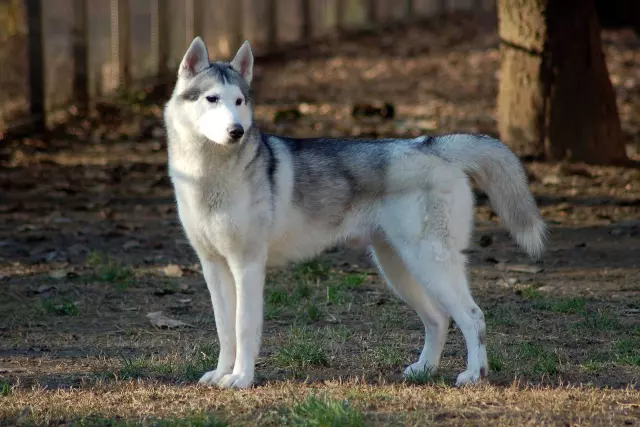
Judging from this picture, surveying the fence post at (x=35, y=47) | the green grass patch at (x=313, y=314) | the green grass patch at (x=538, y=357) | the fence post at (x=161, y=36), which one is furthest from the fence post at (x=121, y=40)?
the green grass patch at (x=538, y=357)

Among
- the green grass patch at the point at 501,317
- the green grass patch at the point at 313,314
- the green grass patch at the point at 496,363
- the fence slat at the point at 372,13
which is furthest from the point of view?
the fence slat at the point at 372,13

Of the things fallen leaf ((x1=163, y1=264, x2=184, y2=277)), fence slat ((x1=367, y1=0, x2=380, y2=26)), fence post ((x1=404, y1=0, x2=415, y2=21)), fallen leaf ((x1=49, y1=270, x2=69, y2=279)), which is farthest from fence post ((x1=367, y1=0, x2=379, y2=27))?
fallen leaf ((x1=49, y1=270, x2=69, y2=279))

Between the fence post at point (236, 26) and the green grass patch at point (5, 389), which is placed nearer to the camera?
the green grass patch at point (5, 389)

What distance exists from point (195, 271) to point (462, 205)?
3187 millimetres

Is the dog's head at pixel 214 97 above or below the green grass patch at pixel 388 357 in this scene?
above

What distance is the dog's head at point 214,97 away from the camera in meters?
5.17

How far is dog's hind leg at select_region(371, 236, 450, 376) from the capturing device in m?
5.70

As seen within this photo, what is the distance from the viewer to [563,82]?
10727 millimetres

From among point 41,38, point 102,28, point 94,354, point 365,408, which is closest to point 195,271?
point 94,354

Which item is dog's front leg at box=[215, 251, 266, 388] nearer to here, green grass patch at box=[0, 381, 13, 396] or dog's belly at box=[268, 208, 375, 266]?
dog's belly at box=[268, 208, 375, 266]

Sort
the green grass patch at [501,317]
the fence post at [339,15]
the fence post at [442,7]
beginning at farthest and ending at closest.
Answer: the fence post at [442,7] → the fence post at [339,15] → the green grass patch at [501,317]

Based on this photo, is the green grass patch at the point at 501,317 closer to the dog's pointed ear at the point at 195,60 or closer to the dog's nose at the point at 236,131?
the dog's nose at the point at 236,131

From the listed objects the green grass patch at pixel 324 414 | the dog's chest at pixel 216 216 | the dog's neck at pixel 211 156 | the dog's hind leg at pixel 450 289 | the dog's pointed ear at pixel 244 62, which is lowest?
the green grass patch at pixel 324 414

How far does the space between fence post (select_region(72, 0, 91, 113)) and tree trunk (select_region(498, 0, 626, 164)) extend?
5.66 meters
